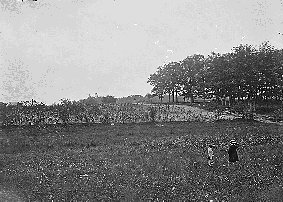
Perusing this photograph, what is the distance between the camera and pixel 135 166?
15.0 meters

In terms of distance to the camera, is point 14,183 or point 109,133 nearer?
point 14,183

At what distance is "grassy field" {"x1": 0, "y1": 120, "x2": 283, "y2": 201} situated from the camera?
10820 millimetres

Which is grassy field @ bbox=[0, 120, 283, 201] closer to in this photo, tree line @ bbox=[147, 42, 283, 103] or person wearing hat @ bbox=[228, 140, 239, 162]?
person wearing hat @ bbox=[228, 140, 239, 162]

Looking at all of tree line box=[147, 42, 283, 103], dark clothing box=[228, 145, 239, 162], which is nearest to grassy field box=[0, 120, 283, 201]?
dark clothing box=[228, 145, 239, 162]

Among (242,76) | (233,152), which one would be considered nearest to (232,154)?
(233,152)

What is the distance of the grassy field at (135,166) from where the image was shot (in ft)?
35.5

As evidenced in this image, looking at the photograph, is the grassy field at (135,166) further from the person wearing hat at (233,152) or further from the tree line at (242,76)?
the tree line at (242,76)

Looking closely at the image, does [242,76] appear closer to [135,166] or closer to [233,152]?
[233,152]

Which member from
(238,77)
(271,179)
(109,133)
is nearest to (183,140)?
(109,133)

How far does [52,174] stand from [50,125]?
635 inches

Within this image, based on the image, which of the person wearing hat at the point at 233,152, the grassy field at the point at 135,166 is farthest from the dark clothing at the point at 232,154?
the grassy field at the point at 135,166

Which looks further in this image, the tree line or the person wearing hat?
the tree line

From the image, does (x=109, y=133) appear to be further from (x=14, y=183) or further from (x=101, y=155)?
(x=14, y=183)

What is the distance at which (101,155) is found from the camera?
18188 mm
